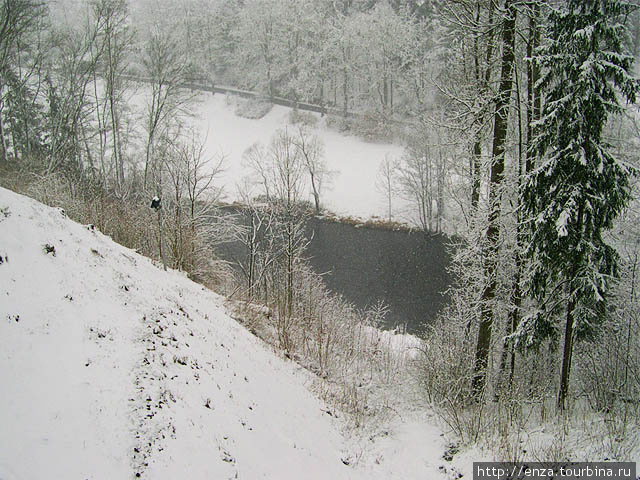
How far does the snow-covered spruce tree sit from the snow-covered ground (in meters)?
3.90

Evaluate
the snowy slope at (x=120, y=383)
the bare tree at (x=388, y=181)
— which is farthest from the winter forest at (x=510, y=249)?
the bare tree at (x=388, y=181)

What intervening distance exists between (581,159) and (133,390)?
303 inches

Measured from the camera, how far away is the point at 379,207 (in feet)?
109

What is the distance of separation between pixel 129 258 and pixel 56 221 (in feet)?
5.58

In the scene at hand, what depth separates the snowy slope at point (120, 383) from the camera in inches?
180

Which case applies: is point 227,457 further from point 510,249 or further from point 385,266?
point 385,266

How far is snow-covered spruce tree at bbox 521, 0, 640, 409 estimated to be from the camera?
7008 millimetres

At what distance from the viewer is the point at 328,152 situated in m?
41.2

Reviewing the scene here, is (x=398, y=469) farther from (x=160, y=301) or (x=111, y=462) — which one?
(x=160, y=301)

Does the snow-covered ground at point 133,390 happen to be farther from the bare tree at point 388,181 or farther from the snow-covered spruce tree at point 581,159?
the bare tree at point 388,181

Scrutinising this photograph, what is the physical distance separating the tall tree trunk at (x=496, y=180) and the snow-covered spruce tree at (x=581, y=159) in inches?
34.4

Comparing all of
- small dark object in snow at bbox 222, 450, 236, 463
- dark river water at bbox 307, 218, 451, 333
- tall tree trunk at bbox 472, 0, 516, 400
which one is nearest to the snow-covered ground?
small dark object in snow at bbox 222, 450, 236, 463

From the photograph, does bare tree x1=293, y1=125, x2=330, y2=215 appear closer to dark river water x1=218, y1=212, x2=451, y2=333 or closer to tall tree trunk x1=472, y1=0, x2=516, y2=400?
dark river water x1=218, y1=212, x2=451, y2=333

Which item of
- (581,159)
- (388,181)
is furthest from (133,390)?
(388,181)
